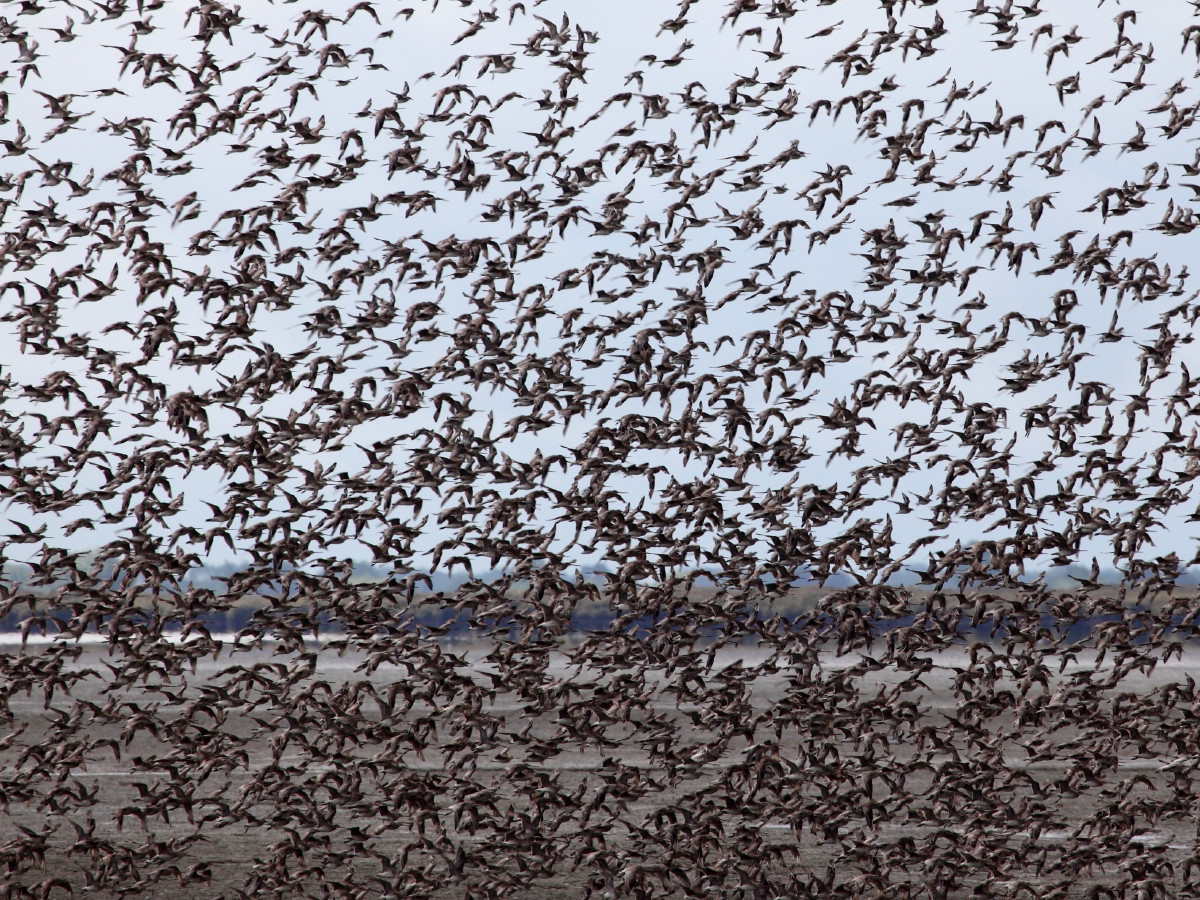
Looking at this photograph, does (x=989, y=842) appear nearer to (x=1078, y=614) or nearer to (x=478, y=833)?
(x=1078, y=614)

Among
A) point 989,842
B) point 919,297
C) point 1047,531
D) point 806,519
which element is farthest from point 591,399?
point 989,842

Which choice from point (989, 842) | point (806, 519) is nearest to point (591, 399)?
point (806, 519)

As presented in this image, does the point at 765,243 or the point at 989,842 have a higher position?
the point at 765,243

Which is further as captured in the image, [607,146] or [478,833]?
[607,146]

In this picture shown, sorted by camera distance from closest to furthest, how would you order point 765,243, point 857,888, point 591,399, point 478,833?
1. point 857,888
2. point 478,833
3. point 591,399
4. point 765,243

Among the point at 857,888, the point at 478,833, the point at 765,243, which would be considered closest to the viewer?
the point at 857,888

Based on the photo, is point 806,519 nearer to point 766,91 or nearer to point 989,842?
point 989,842

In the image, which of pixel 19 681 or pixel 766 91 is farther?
pixel 766 91

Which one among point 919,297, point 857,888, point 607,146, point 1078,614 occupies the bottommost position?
point 857,888

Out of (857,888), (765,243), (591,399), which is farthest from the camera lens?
(765,243)
